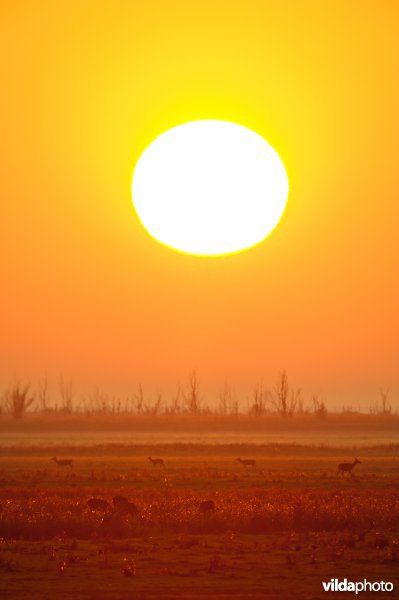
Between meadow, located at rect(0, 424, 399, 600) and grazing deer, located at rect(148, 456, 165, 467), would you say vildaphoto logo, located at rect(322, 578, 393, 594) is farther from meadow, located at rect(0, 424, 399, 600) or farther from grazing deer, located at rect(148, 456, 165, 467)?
grazing deer, located at rect(148, 456, 165, 467)

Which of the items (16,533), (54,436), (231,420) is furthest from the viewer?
(231,420)

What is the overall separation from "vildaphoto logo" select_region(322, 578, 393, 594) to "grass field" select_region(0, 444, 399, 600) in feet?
0.87

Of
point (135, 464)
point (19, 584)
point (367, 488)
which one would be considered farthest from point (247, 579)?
point (135, 464)

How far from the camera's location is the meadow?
1880cm

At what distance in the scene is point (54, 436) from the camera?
11250 centimetres

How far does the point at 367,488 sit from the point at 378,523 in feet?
40.9

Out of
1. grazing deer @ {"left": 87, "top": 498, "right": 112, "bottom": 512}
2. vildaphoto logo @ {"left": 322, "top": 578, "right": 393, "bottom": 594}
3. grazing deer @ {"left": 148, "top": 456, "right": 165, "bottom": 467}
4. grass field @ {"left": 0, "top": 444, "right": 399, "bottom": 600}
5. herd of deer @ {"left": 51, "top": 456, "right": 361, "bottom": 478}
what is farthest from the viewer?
grazing deer @ {"left": 148, "top": 456, "right": 165, "bottom": 467}

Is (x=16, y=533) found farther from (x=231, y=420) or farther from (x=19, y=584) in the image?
(x=231, y=420)

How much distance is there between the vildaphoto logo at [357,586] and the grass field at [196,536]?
265mm

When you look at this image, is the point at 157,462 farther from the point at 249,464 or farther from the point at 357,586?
the point at 357,586

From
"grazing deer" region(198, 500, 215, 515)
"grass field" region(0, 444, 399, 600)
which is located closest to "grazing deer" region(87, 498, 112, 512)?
"grass field" region(0, 444, 399, 600)

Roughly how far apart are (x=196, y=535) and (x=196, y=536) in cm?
20

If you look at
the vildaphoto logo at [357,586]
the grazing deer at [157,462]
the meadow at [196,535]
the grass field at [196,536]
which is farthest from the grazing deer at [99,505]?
the grazing deer at [157,462]

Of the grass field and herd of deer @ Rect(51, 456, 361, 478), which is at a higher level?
herd of deer @ Rect(51, 456, 361, 478)
